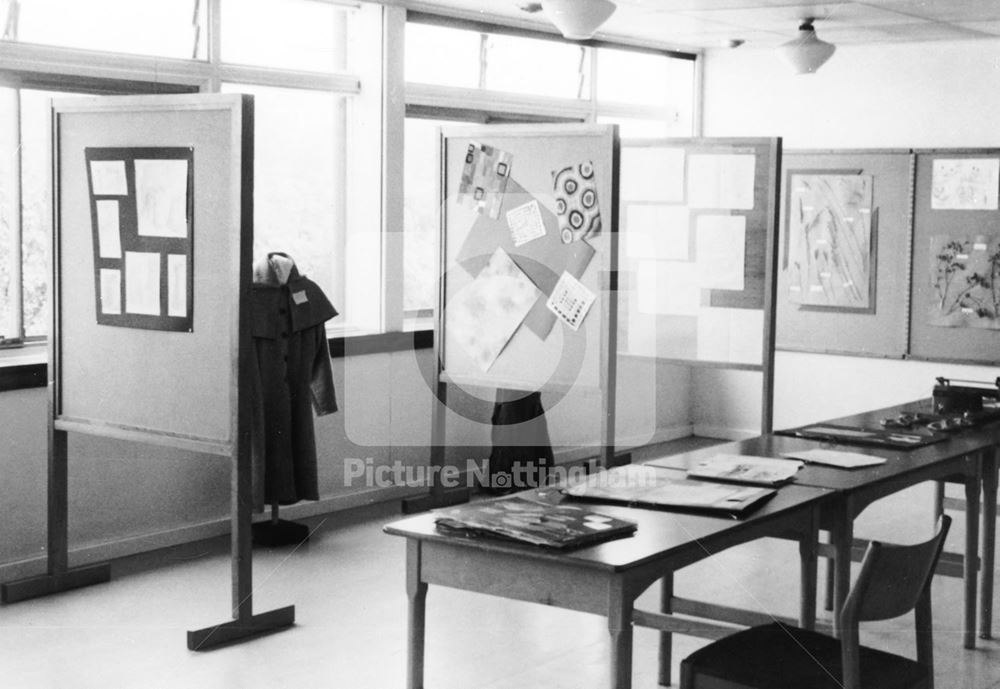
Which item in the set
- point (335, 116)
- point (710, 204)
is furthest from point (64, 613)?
point (710, 204)

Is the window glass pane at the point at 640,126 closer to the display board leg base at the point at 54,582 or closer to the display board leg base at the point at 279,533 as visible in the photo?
the display board leg base at the point at 279,533

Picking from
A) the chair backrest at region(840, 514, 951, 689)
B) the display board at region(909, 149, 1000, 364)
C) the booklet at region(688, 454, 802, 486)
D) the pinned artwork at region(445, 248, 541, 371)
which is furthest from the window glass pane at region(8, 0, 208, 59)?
the display board at region(909, 149, 1000, 364)

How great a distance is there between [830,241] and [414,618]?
20.5ft

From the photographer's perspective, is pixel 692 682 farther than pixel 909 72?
No

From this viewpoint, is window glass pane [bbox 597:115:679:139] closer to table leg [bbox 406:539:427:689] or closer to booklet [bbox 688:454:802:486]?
booklet [bbox 688:454:802:486]

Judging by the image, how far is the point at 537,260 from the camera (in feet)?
20.3

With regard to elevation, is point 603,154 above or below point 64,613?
above

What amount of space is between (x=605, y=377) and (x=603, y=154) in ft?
3.32

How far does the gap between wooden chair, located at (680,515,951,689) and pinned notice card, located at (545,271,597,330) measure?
2879 mm

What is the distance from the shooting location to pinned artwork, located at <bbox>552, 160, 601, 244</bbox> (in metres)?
5.95

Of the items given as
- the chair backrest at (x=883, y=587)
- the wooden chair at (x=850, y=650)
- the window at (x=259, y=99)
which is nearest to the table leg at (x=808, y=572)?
the wooden chair at (x=850, y=650)

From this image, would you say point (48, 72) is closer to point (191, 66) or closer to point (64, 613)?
point (191, 66)

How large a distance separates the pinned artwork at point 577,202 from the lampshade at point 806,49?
2.49 metres

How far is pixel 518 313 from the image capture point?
247 inches
